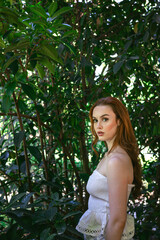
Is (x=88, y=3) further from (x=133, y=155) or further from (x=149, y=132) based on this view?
(x=133, y=155)

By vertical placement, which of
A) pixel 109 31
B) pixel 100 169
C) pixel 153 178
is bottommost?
pixel 153 178

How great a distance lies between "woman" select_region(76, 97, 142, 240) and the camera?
124cm

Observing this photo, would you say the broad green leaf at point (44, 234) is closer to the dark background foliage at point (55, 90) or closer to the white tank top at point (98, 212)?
the dark background foliage at point (55, 90)

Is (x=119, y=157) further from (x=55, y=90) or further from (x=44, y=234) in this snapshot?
(x=55, y=90)

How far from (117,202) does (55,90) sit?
0.98 meters

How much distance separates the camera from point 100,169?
1.43 m

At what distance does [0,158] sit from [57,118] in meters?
0.44

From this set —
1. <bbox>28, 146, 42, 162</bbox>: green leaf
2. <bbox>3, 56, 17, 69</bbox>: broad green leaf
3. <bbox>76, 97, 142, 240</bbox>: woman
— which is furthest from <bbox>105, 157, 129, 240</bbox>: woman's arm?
<bbox>3, 56, 17, 69</bbox>: broad green leaf

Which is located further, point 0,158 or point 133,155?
point 0,158

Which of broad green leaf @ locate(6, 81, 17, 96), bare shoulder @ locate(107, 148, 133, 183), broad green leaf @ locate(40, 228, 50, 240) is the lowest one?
broad green leaf @ locate(40, 228, 50, 240)

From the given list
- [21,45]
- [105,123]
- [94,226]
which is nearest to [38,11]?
[21,45]

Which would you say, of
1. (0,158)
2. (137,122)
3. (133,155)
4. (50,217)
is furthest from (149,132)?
(50,217)

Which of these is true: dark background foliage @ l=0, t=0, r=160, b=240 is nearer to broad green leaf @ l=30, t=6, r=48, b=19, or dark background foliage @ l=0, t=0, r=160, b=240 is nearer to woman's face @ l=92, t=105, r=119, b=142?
broad green leaf @ l=30, t=6, r=48, b=19

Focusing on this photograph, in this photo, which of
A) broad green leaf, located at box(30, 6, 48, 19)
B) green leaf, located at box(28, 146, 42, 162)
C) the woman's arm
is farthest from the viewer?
green leaf, located at box(28, 146, 42, 162)
